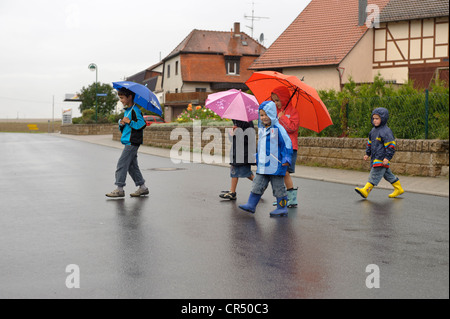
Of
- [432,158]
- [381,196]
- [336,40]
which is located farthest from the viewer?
[336,40]

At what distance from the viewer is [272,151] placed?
7.41m

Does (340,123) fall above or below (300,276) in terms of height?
above

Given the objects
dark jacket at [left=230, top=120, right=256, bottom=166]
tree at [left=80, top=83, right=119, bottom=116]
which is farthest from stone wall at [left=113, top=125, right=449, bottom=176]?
tree at [left=80, top=83, right=119, bottom=116]

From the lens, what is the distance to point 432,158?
12.0 meters

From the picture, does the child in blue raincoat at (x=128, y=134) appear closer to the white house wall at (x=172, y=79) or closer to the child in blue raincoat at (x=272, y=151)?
the child in blue raincoat at (x=272, y=151)

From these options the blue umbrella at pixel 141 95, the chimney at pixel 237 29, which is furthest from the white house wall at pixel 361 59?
the chimney at pixel 237 29

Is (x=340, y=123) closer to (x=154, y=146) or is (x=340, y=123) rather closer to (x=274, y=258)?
(x=274, y=258)

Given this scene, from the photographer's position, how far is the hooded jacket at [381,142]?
29.5 feet

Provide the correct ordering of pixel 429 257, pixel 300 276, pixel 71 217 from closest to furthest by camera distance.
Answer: pixel 300 276
pixel 429 257
pixel 71 217

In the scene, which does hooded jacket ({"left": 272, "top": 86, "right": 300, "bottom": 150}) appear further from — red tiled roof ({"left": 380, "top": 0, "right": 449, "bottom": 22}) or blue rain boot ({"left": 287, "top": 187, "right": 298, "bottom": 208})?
red tiled roof ({"left": 380, "top": 0, "right": 449, "bottom": 22})

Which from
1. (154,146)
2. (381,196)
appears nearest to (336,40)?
(154,146)
